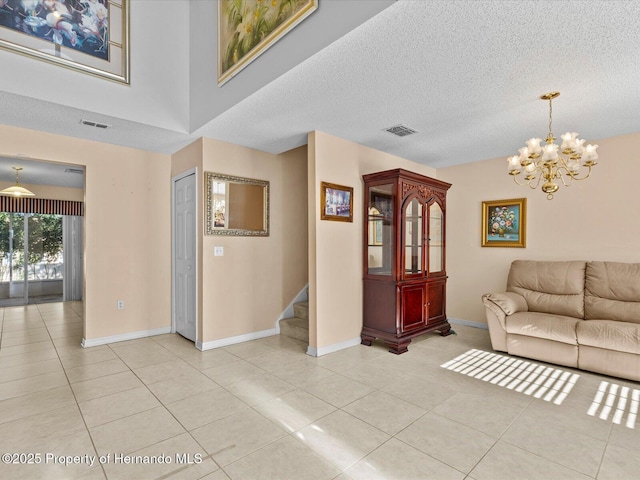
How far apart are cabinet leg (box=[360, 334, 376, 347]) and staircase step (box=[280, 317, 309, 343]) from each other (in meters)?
0.69

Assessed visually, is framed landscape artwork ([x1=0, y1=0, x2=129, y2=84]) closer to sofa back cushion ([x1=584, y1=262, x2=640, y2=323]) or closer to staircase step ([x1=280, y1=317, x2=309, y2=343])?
staircase step ([x1=280, y1=317, x2=309, y2=343])

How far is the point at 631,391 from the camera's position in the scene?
2830mm

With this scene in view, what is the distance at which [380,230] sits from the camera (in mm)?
4133

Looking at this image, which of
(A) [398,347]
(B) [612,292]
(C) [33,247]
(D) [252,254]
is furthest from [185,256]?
(C) [33,247]

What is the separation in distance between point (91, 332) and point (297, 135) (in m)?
3.44

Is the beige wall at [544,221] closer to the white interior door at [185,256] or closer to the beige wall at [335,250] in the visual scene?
the beige wall at [335,250]

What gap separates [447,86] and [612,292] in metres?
2.88

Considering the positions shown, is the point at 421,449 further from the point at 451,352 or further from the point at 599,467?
the point at 451,352

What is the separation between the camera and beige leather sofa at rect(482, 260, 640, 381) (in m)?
3.05

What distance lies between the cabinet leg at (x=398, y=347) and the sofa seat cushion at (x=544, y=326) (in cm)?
110

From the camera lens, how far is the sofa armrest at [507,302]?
146 inches

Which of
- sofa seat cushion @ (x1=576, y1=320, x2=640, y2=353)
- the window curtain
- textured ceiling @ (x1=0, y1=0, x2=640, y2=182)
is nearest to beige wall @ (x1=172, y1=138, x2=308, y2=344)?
textured ceiling @ (x1=0, y1=0, x2=640, y2=182)

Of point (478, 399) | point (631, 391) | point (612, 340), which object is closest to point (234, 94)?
point (478, 399)

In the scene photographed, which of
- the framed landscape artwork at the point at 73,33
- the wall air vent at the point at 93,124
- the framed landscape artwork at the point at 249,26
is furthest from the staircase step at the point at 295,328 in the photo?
the framed landscape artwork at the point at 73,33
